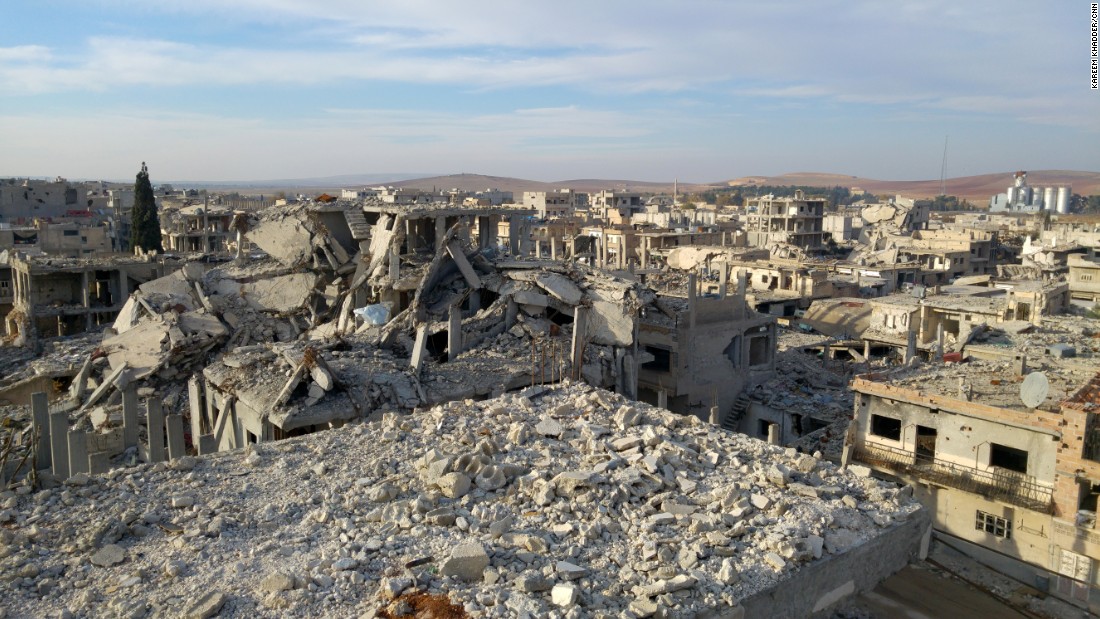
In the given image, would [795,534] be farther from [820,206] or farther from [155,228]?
[820,206]

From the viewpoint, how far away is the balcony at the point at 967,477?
14.7 metres

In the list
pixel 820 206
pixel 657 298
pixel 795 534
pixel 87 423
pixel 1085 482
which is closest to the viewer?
pixel 795 534

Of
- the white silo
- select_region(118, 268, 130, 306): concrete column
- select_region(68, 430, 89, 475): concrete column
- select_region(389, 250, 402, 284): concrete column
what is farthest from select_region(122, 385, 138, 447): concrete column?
the white silo

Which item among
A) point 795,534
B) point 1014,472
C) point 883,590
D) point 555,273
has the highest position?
point 555,273

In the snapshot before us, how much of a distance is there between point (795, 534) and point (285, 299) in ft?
62.0

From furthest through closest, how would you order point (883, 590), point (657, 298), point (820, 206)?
point (820, 206)
point (657, 298)
point (883, 590)

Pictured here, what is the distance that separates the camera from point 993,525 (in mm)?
15523

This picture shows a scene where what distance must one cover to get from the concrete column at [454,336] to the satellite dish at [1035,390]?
10866 mm

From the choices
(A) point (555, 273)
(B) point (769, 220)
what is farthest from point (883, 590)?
(B) point (769, 220)

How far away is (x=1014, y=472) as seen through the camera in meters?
15.4

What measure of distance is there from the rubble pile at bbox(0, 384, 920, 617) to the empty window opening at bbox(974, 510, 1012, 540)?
798cm

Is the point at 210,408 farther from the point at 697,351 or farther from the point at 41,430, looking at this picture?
the point at 697,351

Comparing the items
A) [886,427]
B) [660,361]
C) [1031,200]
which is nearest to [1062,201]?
[1031,200]

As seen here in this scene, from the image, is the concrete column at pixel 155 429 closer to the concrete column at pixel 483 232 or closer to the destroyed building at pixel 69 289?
the concrete column at pixel 483 232
